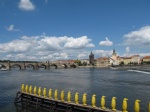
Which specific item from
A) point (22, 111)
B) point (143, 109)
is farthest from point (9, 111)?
point (143, 109)

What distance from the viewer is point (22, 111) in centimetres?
4403

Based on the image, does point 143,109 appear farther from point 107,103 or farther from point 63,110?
point 63,110

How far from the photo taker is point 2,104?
49.7 m

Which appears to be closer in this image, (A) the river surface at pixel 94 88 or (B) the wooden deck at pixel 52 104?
(B) the wooden deck at pixel 52 104

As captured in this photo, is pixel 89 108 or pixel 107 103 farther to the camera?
pixel 107 103

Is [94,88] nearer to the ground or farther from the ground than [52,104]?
nearer to the ground

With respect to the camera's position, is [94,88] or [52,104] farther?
[94,88]

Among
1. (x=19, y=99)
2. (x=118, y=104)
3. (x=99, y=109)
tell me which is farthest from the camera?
(x=19, y=99)

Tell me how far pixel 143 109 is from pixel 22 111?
21.4 meters

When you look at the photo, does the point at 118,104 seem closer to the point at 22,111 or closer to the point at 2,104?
the point at 22,111

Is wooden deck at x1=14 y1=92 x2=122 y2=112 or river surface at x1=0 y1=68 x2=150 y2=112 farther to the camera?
river surface at x1=0 y1=68 x2=150 y2=112

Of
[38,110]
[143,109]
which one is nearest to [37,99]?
[38,110]

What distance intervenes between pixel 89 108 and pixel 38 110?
13.2 m

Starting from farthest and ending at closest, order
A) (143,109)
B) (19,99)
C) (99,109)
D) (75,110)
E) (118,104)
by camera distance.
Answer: (19,99) < (118,104) < (143,109) < (75,110) < (99,109)
